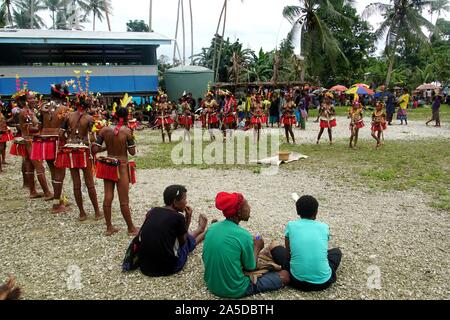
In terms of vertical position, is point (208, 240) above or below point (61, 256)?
above

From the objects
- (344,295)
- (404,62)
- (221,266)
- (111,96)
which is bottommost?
(344,295)

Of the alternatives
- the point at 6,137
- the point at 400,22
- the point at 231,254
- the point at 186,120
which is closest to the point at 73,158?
the point at 231,254

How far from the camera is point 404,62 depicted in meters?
45.7

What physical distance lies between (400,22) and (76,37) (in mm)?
21645

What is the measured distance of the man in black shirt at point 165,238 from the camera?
4023 mm

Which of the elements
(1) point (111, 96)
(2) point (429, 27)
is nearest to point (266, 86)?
(1) point (111, 96)

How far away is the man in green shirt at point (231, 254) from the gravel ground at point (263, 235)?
200 millimetres

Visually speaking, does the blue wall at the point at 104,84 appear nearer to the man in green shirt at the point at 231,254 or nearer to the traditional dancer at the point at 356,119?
the traditional dancer at the point at 356,119

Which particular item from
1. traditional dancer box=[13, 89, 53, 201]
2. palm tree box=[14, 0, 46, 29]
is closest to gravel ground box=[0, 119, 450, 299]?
traditional dancer box=[13, 89, 53, 201]

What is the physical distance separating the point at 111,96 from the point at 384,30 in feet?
65.6

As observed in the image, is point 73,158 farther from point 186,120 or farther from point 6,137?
point 186,120

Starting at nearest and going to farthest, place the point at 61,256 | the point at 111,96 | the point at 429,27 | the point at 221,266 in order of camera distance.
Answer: the point at 221,266
the point at 61,256
the point at 111,96
the point at 429,27

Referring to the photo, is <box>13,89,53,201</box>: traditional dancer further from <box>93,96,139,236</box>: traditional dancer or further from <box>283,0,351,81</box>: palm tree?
<box>283,0,351,81</box>: palm tree
